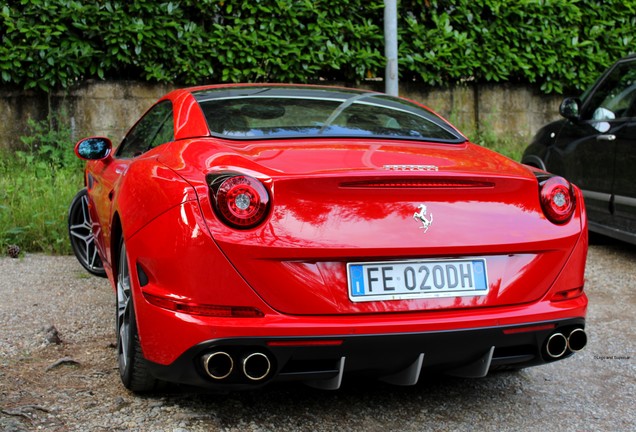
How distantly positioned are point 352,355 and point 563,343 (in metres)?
0.88

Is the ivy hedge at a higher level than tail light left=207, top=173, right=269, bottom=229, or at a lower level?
higher

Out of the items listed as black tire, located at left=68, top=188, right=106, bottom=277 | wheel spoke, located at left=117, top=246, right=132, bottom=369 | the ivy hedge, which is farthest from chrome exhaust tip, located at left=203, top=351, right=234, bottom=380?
the ivy hedge

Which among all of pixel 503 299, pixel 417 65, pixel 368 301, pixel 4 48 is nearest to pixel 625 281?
pixel 503 299

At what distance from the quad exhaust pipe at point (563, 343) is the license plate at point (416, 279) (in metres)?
0.38

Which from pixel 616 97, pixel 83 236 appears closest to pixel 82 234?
pixel 83 236

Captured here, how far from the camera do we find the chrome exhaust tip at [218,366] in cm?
296

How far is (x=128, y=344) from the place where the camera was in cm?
347

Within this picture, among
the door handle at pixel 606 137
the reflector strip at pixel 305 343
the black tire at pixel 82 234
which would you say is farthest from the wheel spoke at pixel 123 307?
the door handle at pixel 606 137

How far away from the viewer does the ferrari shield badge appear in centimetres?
309

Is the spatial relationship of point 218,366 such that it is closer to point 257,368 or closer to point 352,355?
point 257,368

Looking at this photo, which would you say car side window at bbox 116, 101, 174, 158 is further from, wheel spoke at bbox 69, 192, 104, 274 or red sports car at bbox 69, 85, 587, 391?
wheel spoke at bbox 69, 192, 104, 274

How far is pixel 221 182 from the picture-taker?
301cm

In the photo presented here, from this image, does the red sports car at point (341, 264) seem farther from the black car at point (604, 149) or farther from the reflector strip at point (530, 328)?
the black car at point (604, 149)

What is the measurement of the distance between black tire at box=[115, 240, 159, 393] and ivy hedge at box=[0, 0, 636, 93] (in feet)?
19.1
